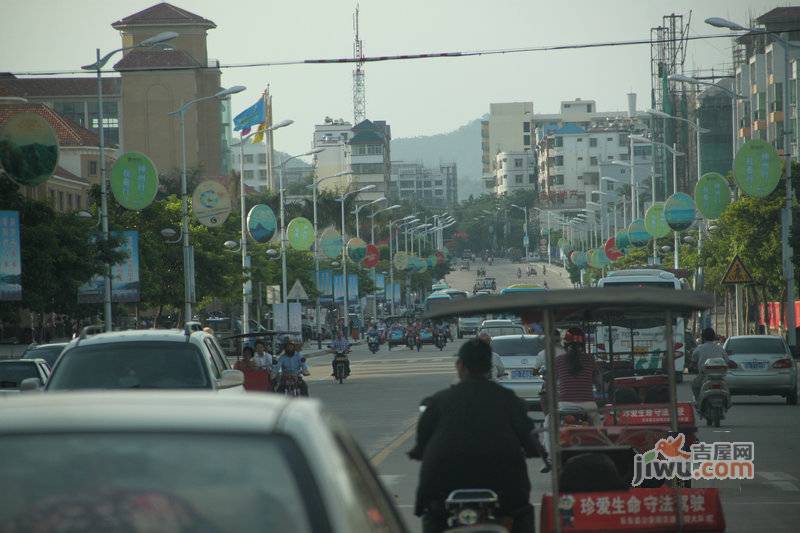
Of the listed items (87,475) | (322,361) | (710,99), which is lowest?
(322,361)

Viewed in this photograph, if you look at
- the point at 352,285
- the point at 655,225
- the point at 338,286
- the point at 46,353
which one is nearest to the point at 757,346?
the point at 46,353

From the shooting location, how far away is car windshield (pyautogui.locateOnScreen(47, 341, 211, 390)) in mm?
14055

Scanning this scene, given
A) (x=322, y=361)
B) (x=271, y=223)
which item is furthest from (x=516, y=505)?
(x=322, y=361)

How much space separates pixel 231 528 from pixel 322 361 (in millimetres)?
67115

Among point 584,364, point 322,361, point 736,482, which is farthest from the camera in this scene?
point 322,361

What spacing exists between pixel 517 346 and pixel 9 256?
464 inches

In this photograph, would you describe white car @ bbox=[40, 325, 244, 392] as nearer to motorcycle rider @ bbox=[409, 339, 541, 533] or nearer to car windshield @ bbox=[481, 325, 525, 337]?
motorcycle rider @ bbox=[409, 339, 541, 533]

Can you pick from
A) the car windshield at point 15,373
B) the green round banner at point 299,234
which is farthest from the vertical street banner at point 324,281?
the car windshield at point 15,373

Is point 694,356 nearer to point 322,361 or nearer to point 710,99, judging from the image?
point 322,361

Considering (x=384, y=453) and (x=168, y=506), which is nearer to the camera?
(x=168, y=506)

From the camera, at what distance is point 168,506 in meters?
3.48

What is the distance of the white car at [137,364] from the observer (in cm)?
1407

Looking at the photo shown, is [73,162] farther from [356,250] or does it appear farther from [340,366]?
[340,366]

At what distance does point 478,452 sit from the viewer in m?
8.13
